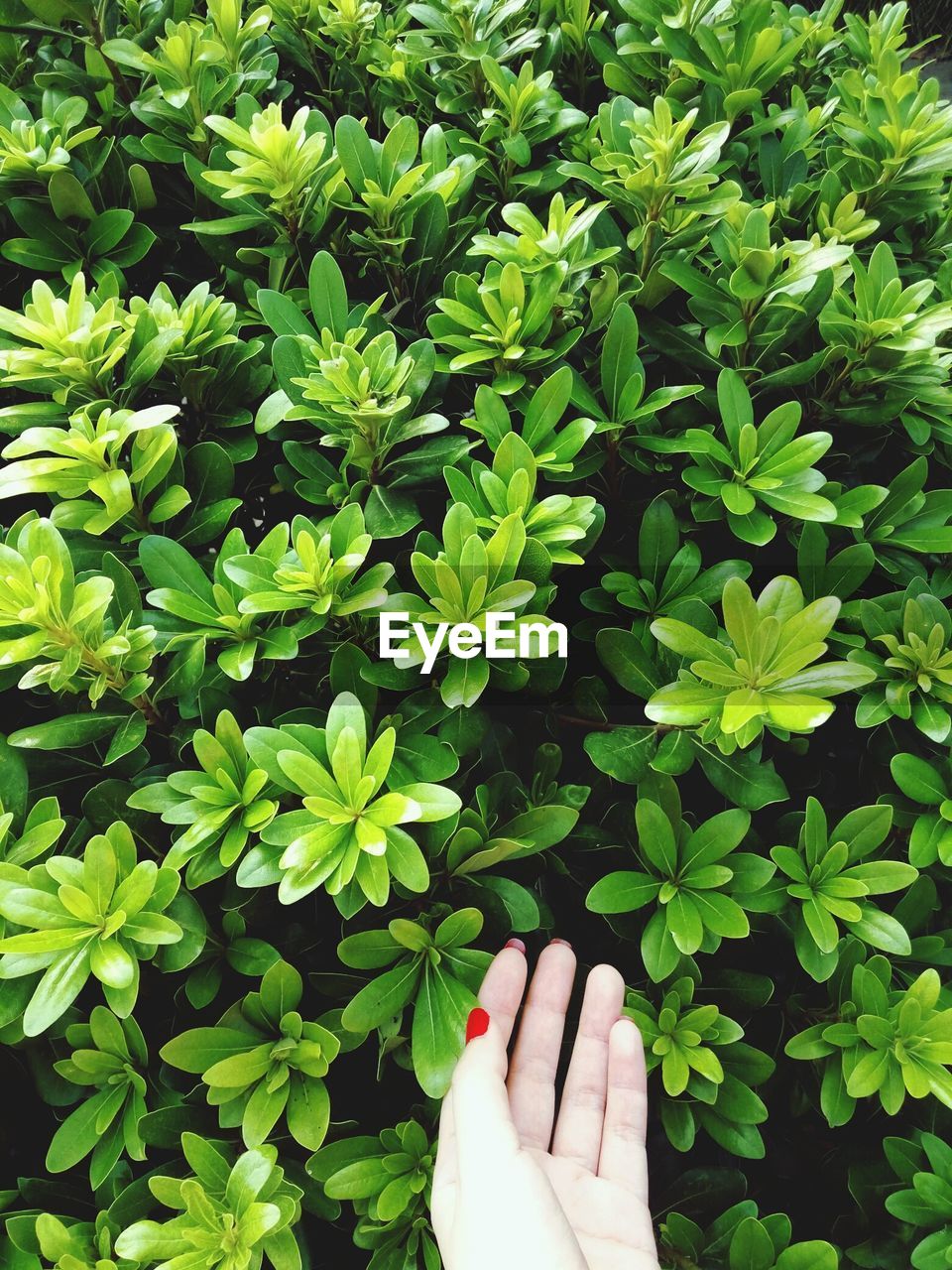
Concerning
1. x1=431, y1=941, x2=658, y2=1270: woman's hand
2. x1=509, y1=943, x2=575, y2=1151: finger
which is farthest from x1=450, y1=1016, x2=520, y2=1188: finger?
x1=509, y1=943, x2=575, y2=1151: finger

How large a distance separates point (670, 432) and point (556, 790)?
2.40 feet

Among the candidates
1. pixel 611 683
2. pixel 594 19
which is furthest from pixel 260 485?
pixel 594 19

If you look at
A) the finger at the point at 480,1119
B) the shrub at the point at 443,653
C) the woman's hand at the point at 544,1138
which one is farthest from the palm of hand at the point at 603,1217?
the finger at the point at 480,1119

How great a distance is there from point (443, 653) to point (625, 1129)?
0.97 meters

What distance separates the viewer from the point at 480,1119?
127cm

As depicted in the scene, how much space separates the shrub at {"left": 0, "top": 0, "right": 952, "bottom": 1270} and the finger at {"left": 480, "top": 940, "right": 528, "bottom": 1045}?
0.05 m

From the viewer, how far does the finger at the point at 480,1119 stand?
126cm

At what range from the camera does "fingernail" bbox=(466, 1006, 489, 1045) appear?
4.40ft

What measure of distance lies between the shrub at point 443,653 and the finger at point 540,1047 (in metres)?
0.10

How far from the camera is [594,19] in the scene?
2.17 m

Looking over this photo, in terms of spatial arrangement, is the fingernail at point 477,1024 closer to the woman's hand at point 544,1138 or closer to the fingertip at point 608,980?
the woman's hand at point 544,1138

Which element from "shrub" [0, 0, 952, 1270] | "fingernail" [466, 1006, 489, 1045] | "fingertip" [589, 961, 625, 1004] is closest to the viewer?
"shrub" [0, 0, 952, 1270]

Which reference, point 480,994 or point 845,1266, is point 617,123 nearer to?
point 480,994

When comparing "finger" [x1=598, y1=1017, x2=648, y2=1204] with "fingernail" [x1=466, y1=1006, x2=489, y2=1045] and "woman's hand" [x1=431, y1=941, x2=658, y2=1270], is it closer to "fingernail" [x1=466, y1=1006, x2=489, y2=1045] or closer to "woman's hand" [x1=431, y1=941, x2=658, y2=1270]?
"woman's hand" [x1=431, y1=941, x2=658, y2=1270]
